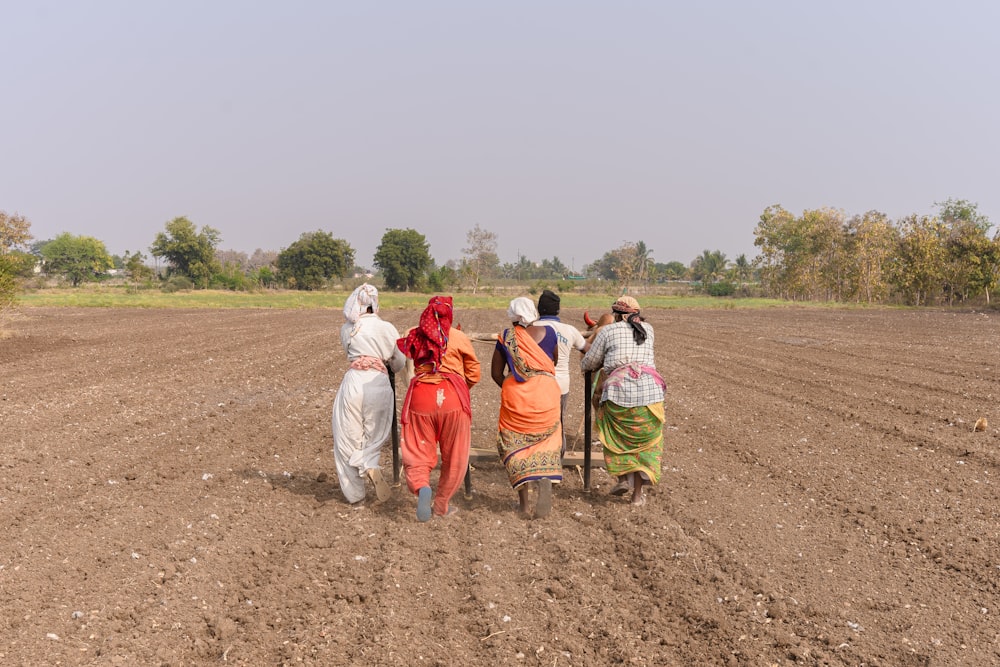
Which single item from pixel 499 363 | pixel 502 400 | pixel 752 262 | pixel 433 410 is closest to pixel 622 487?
pixel 502 400

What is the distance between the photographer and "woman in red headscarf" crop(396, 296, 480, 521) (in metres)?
4.77

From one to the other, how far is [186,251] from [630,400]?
7089 cm

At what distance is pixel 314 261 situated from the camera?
65.1 meters

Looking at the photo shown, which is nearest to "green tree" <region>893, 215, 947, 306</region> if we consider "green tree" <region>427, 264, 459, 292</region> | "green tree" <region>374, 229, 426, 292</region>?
"green tree" <region>427, 264, 459, 292</region>

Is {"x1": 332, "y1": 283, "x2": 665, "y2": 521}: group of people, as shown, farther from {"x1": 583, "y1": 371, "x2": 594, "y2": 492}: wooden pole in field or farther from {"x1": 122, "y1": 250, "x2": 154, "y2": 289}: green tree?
{"x1": 122, "y1": 250, "x2": 154, "y2": 289}: green tree

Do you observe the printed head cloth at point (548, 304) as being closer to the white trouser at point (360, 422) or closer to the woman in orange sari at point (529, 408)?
the woman in orange sari at point (529, 408)

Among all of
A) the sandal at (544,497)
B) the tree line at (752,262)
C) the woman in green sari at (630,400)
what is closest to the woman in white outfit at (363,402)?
the sandal at (544,497)

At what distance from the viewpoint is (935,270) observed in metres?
40.2

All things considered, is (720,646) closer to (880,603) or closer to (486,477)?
(880,603)

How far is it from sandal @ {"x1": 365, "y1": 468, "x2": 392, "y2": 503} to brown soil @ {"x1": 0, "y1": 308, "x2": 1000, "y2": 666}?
17cm

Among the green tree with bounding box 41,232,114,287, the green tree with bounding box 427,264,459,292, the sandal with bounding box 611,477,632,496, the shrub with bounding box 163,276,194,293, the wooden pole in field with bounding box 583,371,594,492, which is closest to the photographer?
the sandal with bounding box 611,477,632,496

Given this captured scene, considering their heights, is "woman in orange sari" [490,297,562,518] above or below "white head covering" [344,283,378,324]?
below

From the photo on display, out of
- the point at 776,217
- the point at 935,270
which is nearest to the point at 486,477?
the point at 935,270

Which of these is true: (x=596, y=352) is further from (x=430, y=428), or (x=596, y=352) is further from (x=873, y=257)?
(x=873, y=257)
